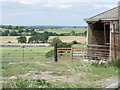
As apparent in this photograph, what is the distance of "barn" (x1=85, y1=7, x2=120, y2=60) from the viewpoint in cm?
1628

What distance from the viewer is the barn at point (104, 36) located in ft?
53.4

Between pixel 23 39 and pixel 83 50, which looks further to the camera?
pixel 23 39

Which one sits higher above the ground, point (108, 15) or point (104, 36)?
point (108, 15)

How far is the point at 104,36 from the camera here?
18.2 m

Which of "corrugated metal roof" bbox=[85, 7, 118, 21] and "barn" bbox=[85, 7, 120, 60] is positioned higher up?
"corrugated metal roof" bbox=[85, 7, 118, 21]

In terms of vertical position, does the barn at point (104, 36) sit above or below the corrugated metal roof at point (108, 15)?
below

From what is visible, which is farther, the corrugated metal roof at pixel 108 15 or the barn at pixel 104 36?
the corrugated metal roof at pixel 108 15

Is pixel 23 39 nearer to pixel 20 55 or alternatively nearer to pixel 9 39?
pixel 9 39

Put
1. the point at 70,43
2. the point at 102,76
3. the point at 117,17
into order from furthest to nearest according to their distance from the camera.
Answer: the point at 70,43, the point at 117,17, the point at 102,76

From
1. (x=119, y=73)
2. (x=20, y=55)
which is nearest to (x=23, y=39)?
(x=20, y=55)

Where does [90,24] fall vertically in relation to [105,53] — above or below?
above

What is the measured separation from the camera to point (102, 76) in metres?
9.25

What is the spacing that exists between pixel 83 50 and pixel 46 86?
12.0 meters

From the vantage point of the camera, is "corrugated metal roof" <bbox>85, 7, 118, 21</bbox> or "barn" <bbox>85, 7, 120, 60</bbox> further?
"corrugated metal roof" <bbox>85, 7, 118, 21</bbox>
